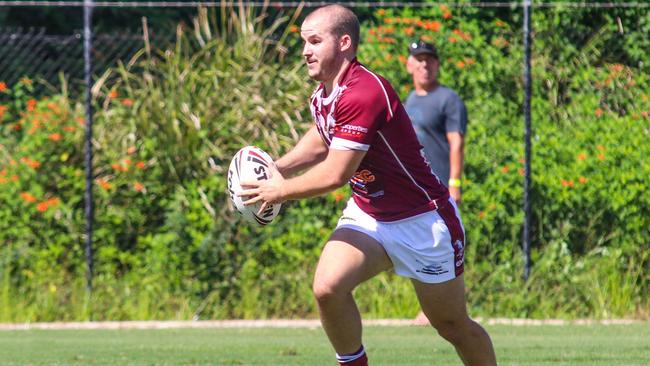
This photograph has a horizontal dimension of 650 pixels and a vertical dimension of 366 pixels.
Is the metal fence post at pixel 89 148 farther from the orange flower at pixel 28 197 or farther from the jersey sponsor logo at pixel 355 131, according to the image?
the jersey sponsor logo at pixel 355 131

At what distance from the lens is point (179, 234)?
9.86 meters

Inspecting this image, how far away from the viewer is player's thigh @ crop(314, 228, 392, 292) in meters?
4.88

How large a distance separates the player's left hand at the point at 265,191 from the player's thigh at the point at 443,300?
707 millimetres

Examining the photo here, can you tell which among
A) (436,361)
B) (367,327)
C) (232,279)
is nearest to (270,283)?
(232,279)

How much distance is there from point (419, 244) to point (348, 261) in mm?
325

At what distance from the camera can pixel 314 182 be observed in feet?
15.9

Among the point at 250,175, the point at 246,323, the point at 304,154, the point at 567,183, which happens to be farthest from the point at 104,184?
the point at 250,175

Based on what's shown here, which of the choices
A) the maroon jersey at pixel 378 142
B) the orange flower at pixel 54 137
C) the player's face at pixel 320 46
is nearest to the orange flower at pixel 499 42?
the orange flower at pixel 54 137

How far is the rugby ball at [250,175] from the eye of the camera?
16.5 ft

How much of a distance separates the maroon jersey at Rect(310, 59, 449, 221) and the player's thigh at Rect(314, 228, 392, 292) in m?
0.14

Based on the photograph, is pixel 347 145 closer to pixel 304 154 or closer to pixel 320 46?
pixel 320 46

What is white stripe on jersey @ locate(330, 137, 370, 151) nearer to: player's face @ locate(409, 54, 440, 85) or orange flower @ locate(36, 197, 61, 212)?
player's face @ locate(409, 54, 440, 85)

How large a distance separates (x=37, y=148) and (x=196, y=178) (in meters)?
1.33

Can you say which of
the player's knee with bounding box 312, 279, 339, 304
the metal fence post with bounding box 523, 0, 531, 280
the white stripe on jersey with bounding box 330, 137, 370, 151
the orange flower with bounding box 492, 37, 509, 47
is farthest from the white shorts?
the orange flower with bounding box 492, 37, 509, 47
